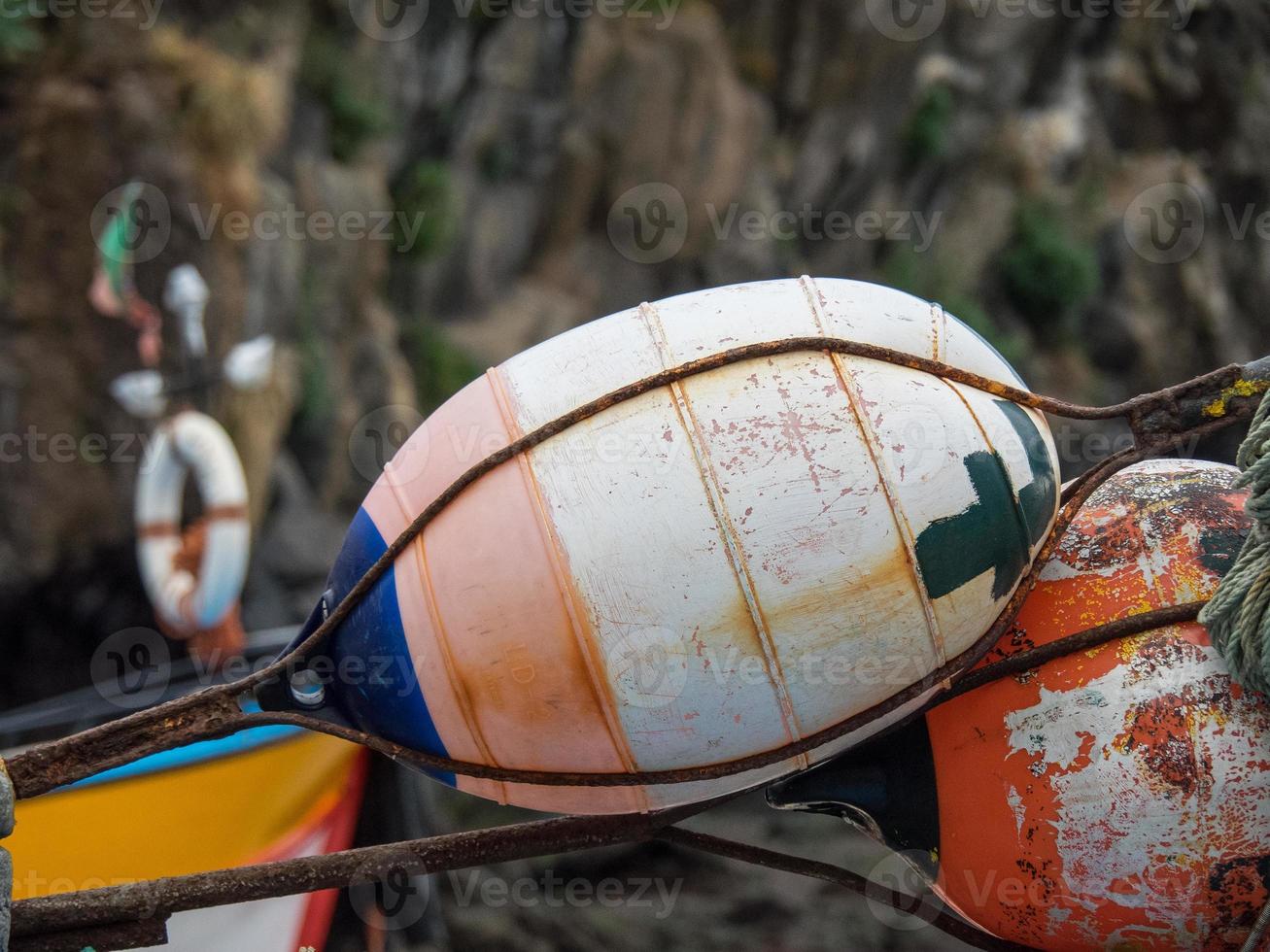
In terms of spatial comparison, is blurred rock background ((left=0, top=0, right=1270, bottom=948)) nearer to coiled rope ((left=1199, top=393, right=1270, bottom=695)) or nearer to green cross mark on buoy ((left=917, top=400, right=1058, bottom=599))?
coiled rope ((left=1199, top=393, right=1270, bottom=695))

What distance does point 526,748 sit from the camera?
197 cm

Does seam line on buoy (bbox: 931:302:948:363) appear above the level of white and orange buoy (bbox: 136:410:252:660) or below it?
below

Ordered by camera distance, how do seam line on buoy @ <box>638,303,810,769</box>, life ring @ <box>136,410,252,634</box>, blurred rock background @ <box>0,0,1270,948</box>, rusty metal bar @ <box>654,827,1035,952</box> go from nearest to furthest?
seam line on buoy @ <box>638,303,810,769</box>, rusty metal bar @ <box>654,827,1035,952</box>, life ring @ <box>136,410,252,634</box>, blurred rock background @ <box>0,0,1270,948</box>

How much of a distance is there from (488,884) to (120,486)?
5371 millimetres

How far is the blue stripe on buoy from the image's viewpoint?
199cm

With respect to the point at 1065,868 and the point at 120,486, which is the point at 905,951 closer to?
the point at 120,486

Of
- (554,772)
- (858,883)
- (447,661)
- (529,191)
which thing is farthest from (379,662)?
(529,191)

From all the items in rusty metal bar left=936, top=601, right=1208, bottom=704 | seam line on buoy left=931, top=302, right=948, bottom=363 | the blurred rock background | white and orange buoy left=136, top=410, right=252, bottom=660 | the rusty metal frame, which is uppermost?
the blurred rock background

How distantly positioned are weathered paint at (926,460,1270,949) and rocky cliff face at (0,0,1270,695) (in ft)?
18.4

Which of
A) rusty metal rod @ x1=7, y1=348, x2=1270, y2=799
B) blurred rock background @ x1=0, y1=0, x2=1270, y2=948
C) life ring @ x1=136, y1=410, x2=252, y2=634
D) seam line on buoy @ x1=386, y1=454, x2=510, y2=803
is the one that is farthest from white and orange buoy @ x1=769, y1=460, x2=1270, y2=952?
life ring @ x1=136, y1=410, x2=252, y2=634

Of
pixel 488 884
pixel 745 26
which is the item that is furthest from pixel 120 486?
pixel 745 26

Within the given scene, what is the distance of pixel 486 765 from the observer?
79.8 inches

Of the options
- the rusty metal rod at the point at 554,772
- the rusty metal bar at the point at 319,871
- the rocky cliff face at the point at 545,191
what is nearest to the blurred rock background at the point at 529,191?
the rocky cliff face at the point at 545,191

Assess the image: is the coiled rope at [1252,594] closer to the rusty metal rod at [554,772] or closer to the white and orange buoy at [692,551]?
the rusty metal rod at [554,772]
